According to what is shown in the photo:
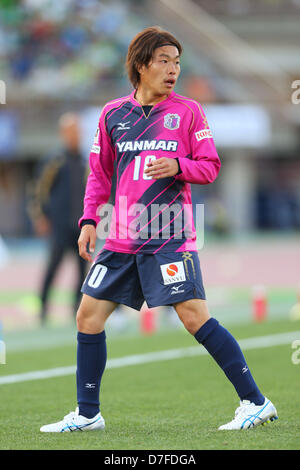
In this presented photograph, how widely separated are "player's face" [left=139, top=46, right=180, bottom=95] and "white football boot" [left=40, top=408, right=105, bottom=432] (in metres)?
1.76

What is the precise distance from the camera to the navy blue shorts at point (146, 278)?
475 cm

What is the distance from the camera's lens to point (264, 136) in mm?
36531

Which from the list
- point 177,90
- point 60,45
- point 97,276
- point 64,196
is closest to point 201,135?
point 97,276

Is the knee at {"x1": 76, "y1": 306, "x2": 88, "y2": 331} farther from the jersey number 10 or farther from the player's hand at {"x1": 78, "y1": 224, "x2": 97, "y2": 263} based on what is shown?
the jersey number 10

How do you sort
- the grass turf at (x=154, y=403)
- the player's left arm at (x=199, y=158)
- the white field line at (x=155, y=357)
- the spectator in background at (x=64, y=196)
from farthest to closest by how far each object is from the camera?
the spectator in background at (x=64, y=196) → the white field line at (x=155, y=357) → the player's left arm at (x=199, y=158) → the grass turf at (x=154, y=403)

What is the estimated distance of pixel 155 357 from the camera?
27.1 ft

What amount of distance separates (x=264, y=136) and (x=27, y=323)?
85.8 ft

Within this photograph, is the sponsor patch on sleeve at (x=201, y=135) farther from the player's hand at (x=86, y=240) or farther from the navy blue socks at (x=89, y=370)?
the navy blue socks at (x=89, y=370)

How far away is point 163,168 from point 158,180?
21 cm

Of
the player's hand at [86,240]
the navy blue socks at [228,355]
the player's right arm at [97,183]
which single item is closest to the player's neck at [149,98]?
the player's right arm at [97,183]

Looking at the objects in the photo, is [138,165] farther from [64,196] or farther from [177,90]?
[177,90]

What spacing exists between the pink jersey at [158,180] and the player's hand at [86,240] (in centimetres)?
13

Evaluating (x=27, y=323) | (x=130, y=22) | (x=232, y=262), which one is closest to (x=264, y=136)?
(x=130, y=22)

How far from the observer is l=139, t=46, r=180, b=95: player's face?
192 inches
